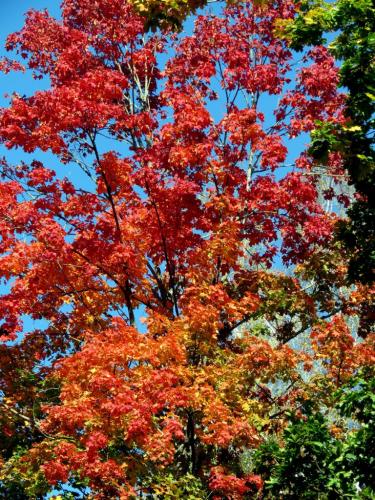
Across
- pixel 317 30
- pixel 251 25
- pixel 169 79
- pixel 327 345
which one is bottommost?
pixel 327 345

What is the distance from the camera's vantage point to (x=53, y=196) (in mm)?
13812

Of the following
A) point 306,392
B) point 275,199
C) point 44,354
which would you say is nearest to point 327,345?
point 306,392

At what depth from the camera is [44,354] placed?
15062mm

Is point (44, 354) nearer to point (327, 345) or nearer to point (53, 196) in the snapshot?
point (53, 196)

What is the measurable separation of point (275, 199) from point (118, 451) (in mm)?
6438

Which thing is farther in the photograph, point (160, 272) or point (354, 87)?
point (160, 272)

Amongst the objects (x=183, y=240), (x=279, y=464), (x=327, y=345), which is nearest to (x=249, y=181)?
(x=183, y=240)

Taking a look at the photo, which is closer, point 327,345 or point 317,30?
point 317,30

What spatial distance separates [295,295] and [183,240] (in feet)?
9.52

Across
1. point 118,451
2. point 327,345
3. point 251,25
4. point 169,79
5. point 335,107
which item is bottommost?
point 118,451

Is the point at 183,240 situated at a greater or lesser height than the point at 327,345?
greater

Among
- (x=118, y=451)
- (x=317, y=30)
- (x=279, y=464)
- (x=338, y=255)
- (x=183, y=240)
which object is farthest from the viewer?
(x=338, y=255)

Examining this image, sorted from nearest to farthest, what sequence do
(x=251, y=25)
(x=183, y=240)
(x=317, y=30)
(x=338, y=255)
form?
(x=317, y=30)
(x=183, y=240)
(x=338, y=255)
(x=251, y=25)

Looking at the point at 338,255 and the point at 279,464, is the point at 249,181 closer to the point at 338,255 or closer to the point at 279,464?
the point at 338,255
